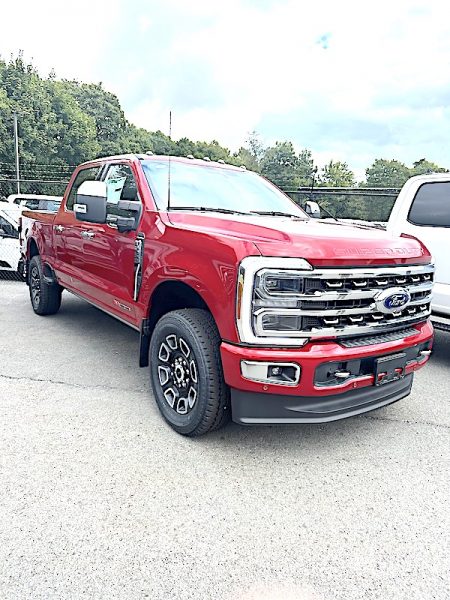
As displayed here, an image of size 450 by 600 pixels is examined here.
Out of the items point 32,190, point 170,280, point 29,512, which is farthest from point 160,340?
point 32,190

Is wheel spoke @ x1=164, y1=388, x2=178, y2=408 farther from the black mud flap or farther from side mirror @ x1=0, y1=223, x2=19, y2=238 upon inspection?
side mirror @ x1=0, y1=223, x2=19, y2=238

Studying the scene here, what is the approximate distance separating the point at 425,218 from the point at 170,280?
3282 mm

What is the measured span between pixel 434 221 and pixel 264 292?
10.9 ft

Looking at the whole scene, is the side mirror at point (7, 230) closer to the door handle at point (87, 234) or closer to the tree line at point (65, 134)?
the door handle at point (87, 234)

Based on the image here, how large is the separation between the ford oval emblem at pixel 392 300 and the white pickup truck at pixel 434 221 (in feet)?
6.31

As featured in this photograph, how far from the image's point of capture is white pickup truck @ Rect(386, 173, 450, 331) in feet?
16.3

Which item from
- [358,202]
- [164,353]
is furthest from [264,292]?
[358,202]

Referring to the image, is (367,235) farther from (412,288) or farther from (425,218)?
(425,218)

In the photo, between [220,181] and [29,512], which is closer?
[29,512]

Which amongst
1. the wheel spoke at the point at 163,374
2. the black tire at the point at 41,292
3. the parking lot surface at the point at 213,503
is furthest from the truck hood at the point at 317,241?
the black tire at the point at 41,292

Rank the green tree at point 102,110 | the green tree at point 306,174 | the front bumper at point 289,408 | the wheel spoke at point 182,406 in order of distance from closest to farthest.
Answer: the front bumper at point 289,408, the wheel spoke at point 182,406, the green tree at point 306,174, the green tree at point 102,110

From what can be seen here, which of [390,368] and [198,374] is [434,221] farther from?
[198,374]

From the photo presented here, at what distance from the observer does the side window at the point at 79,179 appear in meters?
5.17

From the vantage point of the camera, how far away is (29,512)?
2.44 meters
